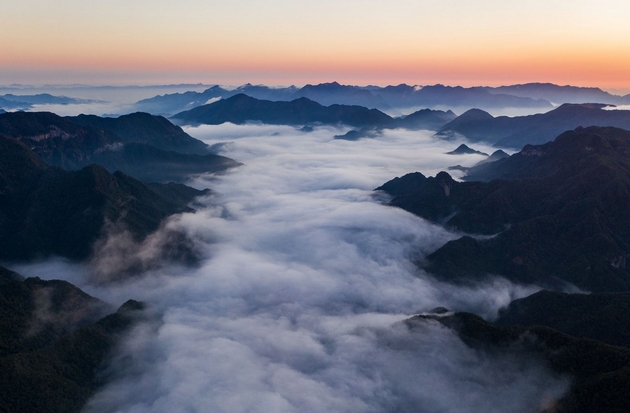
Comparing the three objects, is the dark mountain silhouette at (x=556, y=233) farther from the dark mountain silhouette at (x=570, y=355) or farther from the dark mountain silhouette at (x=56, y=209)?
the dark mountain silhouette at (x=56, y=209)

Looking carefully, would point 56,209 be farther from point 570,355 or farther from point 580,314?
point 580,314

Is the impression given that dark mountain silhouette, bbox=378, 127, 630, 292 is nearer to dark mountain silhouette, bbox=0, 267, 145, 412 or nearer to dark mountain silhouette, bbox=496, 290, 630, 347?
dark mountain silhouette, bbox=496, 290, 630, 347

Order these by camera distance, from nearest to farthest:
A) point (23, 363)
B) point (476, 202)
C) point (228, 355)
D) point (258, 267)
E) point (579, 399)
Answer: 1. point (579, 399)
2. point (23, 363)
3. point (228, 355)
4. point (258, 267)
5. point (476, 202)

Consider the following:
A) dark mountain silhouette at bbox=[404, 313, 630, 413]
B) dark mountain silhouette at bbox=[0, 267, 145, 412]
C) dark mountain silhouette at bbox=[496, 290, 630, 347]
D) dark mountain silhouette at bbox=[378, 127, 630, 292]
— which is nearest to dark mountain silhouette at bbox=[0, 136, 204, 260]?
dark mountain silhouette at bbox=[0, 267, 145, 412]

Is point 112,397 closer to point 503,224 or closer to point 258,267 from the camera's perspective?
point 258,267

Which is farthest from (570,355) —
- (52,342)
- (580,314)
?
(52,342)

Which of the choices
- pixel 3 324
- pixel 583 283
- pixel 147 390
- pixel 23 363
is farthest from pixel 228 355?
pixel 583 283

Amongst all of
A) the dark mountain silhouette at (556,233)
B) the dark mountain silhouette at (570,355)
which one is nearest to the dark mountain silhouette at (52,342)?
the dark mountain silhouette at (570,355)
